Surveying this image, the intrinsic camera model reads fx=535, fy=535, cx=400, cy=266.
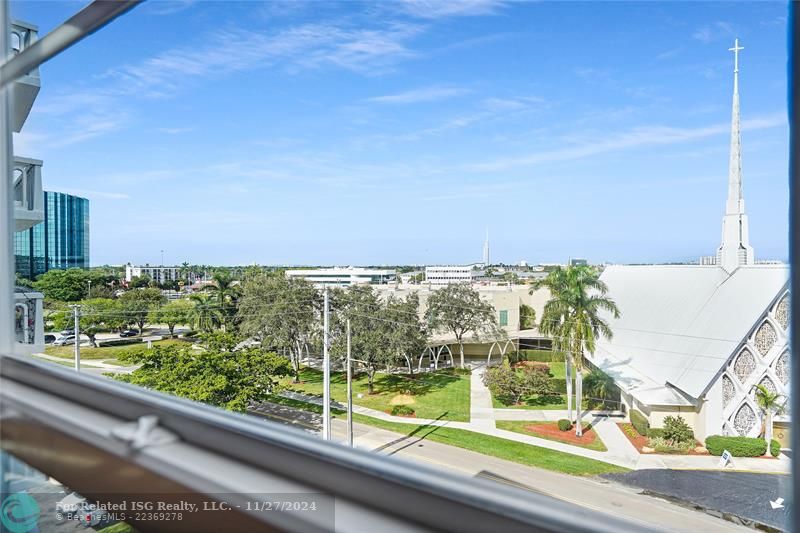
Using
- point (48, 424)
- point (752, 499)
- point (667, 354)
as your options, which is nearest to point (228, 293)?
point (48, 424)

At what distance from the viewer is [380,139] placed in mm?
1284

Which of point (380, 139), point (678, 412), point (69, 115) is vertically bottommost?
point (678, 412)

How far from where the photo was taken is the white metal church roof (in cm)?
73

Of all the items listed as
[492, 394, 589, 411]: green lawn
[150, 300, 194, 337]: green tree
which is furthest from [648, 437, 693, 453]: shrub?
[150, 300, 194, 337]: green tree

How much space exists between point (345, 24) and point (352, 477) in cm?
120

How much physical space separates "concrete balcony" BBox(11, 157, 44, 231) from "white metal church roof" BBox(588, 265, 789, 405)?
1.44 meters

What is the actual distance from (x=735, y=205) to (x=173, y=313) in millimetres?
1742

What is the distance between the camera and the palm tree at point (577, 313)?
116 centimetres

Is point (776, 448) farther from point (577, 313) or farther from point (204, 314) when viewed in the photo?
point (204, 314)

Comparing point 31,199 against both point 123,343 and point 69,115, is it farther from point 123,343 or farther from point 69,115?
point 123,343

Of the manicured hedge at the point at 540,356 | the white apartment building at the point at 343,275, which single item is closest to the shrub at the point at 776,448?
the manicured hedge at the point at 540,356

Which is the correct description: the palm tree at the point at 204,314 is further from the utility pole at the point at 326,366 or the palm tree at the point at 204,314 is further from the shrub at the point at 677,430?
the shrub at the point at 677,430

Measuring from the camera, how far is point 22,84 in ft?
4.47

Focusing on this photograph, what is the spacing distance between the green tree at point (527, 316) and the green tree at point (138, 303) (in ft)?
3.89
